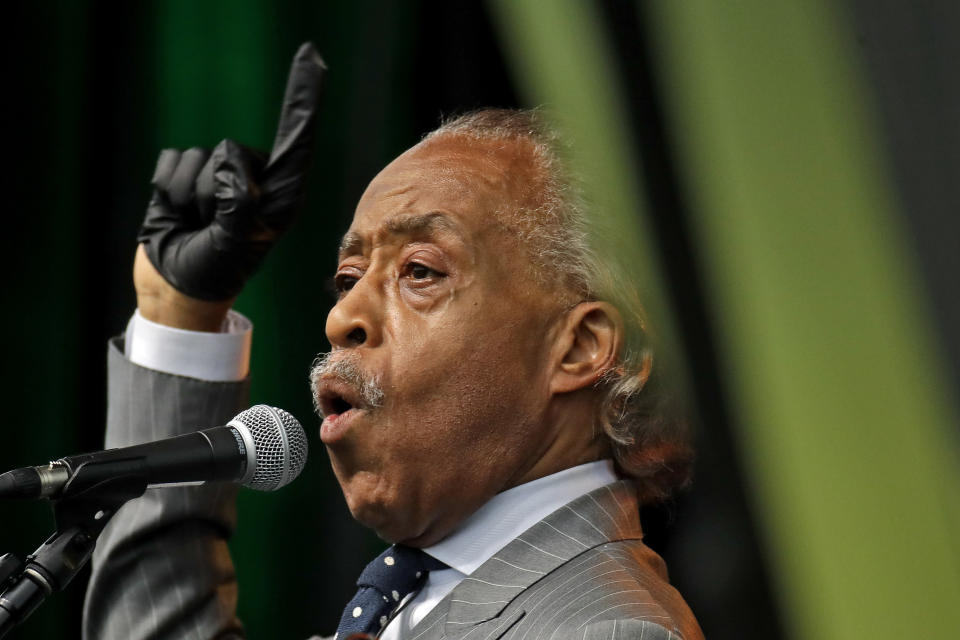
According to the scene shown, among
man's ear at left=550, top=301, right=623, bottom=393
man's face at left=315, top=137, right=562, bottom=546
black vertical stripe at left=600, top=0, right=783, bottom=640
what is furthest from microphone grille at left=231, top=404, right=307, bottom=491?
black vertical stripe at left=600, top=0, right=783, bottom=640

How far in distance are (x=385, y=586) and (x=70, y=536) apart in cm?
44

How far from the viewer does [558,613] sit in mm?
1278

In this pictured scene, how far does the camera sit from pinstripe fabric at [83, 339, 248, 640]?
1.74m

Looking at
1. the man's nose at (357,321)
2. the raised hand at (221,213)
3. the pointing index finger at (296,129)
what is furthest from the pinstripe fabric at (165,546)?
the man's nose at (357,321)

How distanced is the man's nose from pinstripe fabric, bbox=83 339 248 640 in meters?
0.45

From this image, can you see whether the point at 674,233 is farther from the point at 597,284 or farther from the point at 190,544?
the point at 190,544

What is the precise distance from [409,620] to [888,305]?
3.41 ft

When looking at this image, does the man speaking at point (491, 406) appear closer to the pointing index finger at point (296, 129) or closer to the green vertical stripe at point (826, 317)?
the pointing index finger at point (296, 129)

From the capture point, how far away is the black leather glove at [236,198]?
1.79m

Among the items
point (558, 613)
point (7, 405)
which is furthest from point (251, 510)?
point (558, 613)

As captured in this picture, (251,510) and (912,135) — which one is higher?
(912,135)

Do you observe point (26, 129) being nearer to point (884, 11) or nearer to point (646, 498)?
point (646, 498)

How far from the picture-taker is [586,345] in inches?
57.8

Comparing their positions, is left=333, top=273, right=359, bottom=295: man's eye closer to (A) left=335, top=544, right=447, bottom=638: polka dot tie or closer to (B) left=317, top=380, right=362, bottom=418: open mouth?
(B) left=317, top=380, right=362, bottom=418: open mouth
